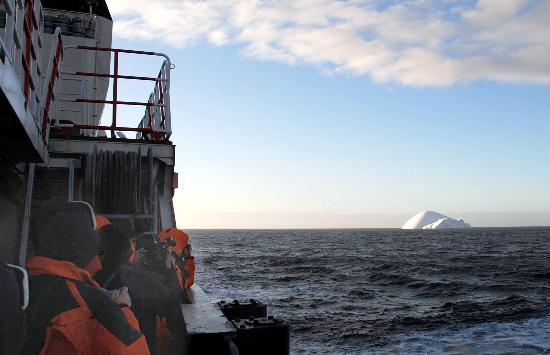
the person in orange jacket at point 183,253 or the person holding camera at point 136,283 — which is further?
the person in orange jacket at point 183,253

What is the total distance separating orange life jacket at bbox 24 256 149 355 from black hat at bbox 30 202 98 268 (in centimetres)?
22

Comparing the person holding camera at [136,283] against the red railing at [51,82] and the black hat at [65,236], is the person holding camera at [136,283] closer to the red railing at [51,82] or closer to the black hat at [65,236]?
the black hat at [65,236]

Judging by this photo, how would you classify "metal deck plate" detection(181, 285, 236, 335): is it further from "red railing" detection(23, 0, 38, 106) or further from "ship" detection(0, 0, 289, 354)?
"red railing" detection(23, 0, 38, 106)

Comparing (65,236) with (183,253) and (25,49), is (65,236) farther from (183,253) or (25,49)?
(183,253)

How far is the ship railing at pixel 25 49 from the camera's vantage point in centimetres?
391

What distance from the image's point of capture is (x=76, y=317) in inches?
84.3

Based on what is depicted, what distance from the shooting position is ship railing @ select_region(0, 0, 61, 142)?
3.91 m

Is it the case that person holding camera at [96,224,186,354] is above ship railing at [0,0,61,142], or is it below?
below

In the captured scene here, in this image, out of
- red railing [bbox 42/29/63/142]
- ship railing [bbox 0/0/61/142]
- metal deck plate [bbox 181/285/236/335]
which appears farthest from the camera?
red railing [bbox 42/29/63/142]

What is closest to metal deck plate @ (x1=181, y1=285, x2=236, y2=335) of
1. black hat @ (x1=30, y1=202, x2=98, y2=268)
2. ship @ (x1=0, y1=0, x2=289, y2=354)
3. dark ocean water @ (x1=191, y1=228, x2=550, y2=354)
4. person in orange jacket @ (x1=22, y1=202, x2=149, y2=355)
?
ship @ (x1=0, y1=0, x2=289, y2=354)

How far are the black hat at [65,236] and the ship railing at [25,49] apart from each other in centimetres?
129

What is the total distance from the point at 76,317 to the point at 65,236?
56cm

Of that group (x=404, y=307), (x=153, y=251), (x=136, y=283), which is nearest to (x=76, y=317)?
Result: (x=136, y=283)

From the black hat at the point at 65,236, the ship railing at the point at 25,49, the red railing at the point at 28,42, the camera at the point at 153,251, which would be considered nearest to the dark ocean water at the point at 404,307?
the camera at the point at 153,251
